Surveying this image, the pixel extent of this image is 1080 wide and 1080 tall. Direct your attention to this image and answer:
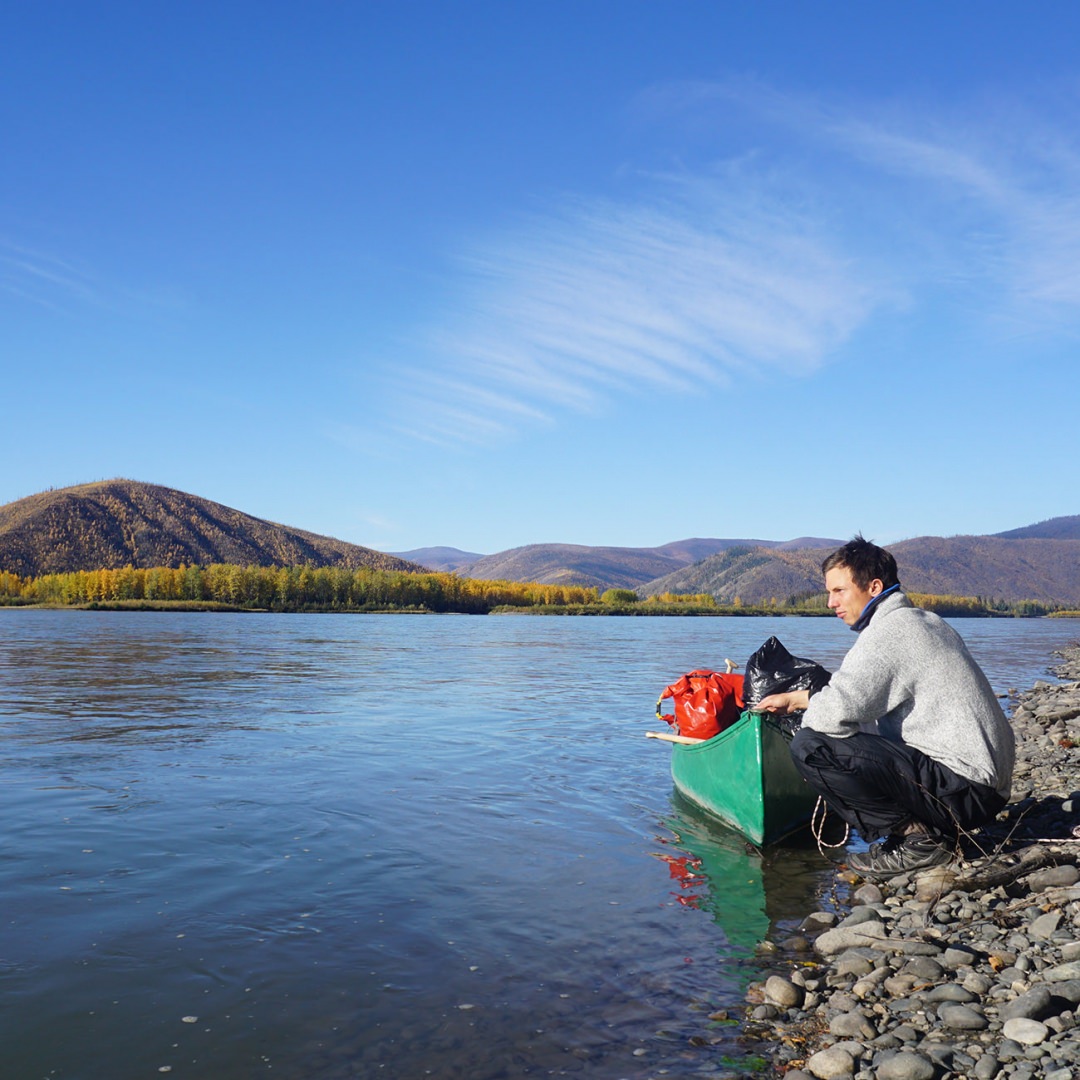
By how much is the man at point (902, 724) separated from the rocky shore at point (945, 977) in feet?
1.57

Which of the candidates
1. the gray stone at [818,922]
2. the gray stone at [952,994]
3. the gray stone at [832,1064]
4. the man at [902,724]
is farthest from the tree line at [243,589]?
the gray stone at [832,1064]

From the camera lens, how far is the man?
21.2ft

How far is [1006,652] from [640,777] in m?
43.5

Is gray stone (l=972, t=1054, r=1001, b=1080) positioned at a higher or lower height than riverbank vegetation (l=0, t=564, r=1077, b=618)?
lower

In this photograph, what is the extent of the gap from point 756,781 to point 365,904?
159 inches

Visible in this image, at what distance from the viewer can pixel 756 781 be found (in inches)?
368

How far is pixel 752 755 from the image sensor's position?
368 inches

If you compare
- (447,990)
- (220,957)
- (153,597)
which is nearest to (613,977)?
(447,990)

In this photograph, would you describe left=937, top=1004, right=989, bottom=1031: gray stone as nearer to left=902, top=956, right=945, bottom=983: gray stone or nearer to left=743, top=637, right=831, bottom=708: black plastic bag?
left=902, top=956, right=945, bottom=983: gray stone

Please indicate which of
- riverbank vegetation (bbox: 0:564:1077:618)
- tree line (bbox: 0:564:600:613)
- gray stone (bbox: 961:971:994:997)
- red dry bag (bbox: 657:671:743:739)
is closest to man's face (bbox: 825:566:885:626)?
gray stone (bbox: 961:971:994:997)

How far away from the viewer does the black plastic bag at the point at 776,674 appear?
9773 mm

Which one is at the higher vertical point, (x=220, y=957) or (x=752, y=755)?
(x=752, y=755)

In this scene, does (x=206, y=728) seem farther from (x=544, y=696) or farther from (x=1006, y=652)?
(x=1006, y=652)

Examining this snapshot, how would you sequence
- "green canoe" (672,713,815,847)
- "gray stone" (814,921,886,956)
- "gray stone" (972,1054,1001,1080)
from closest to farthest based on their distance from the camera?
"gray stone" (972,1054,1001,1080), "gray stone" (814,921,886,956), "green canoe" (672,713,815,847)
